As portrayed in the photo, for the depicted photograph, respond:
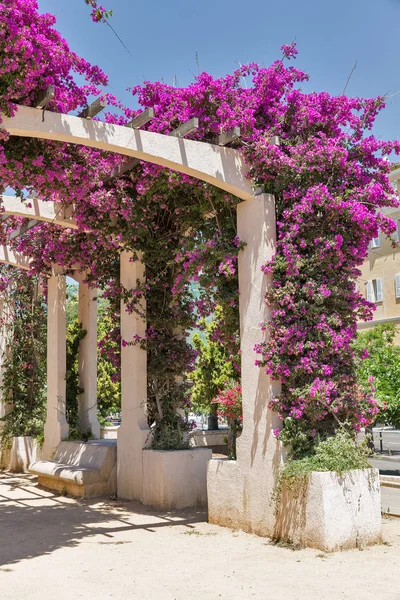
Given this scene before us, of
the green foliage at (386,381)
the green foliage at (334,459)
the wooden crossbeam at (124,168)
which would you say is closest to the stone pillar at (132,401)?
the wooden crossbeam at (124,168)

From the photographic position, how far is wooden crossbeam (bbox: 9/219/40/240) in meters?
10.7

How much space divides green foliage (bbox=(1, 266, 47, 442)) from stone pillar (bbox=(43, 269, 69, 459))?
4.13ft

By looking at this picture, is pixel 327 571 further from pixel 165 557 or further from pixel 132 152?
pixel 132 152

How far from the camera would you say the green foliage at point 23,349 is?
44.2ft

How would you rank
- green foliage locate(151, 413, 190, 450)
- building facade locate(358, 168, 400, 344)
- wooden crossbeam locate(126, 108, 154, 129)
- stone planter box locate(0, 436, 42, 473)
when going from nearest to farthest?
wooden crossbeam locate(126, 108, 154, 129) → green foliage locate(151, 413, 190, 450) → stone planter box locate(0, 436, 42, 473) → building facade locate(358, 168, 400, 344)

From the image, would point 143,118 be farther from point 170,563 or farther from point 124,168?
point 170,563

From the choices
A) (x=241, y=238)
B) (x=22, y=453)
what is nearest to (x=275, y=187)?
(x=241, y=238)

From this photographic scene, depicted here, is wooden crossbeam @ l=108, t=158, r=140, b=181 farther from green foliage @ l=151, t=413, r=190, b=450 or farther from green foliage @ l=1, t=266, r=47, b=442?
green foliage @ l=1, t=266, r=47, b=442

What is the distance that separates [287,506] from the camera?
20.8 ft

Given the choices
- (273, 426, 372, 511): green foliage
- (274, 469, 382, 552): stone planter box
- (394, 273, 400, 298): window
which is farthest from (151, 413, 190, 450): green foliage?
(394, 273, 400, 298): window

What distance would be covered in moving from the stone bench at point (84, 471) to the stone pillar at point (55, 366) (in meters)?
1.01

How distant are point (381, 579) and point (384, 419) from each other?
8685 millimetres

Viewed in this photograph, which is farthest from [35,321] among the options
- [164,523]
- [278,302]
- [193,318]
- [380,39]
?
[380,39]

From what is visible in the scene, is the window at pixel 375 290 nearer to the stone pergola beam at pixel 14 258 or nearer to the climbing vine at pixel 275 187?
the stone pergola beam at pixel 14 258
